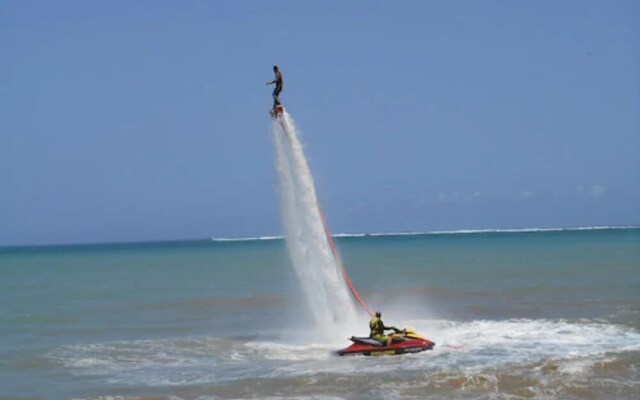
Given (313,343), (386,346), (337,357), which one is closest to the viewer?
(337,357)

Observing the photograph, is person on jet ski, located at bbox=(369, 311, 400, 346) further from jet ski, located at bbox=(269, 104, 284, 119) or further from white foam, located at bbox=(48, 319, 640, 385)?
jet ski, located at bbox=(269, 104, 284, 119)

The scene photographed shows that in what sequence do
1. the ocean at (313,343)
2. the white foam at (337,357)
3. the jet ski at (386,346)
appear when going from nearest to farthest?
the ocean at (313,343), the white foam at (337,357), the jet ski at (386,346)

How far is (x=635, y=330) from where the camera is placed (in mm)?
33719

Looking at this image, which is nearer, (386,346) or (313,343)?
(386,346)

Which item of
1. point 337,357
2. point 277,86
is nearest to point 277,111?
point 277,86

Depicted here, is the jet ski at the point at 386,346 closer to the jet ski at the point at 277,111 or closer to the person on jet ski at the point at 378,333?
the person on jet ski at the point at 378,333

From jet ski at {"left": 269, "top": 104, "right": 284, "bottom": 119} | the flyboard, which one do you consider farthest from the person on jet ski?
jet ski at {"left": 269, "top": 104, "right": 284, "bottom": 119}

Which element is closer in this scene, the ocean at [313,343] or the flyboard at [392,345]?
the ocean at [313,343]

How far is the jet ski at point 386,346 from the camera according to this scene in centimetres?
2931

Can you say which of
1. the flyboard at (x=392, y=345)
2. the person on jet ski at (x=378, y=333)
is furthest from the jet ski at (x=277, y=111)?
the person on jet ski at (x=378, y=333)

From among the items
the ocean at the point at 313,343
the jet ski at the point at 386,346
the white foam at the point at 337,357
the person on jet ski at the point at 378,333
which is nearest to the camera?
the ocean at the point at 313,343

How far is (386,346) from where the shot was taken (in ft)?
96.5

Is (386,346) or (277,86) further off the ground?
(277,86)

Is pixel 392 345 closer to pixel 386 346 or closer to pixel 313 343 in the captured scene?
pixel 386 346
